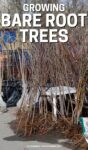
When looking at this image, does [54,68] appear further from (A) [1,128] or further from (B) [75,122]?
(A) [1,128]

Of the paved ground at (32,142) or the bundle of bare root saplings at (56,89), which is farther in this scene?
the bundle of bare root saplings at (56,89)

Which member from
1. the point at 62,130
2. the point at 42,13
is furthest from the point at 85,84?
the point at 42,13

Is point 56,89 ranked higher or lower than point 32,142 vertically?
higher

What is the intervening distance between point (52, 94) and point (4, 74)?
13.0ft

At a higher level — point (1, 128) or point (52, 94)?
point (52, 94)

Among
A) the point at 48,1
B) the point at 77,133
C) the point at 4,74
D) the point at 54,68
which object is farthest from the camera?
Answer: the point at 4,74

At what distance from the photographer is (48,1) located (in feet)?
24.3

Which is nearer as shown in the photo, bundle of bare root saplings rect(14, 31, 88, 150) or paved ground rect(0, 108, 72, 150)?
paved ground rect(0, 108, 72, 150)

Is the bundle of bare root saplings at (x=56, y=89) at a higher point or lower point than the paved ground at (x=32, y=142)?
higher

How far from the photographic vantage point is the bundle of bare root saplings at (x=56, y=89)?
6.64 metres

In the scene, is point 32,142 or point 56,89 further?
point 56,89

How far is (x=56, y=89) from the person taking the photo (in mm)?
7176

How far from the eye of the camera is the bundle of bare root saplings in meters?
6.64

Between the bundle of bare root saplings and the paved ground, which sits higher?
the bundle of bare root saplings
